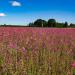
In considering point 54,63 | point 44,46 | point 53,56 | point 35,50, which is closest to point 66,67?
point 54,63

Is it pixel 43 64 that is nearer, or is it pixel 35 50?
pixel 43 64

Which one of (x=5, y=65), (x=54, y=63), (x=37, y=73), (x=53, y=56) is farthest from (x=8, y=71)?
→ (x=53, y=56)

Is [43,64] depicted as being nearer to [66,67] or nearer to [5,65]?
[66,67]

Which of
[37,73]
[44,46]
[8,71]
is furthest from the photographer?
[44,46]

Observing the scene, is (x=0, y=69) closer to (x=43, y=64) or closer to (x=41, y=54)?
(x=43, y=64)

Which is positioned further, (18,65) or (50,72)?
(50,72)

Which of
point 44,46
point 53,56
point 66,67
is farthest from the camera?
point 44,46

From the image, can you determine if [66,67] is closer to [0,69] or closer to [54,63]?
[54,63]

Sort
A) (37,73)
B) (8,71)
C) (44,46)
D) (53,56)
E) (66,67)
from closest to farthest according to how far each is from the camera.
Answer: (8,71)
(37,73)
(66,67)
(53,56)
(44,46)

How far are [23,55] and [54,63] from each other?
59 centimetres

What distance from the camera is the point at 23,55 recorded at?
4.54 m

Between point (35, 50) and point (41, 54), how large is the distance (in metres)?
0.16

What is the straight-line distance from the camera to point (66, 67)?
14.7 feet

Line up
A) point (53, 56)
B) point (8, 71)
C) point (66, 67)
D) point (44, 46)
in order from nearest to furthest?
point (8, 71), point (66, 67), point (53, 56), point (44, 46)
